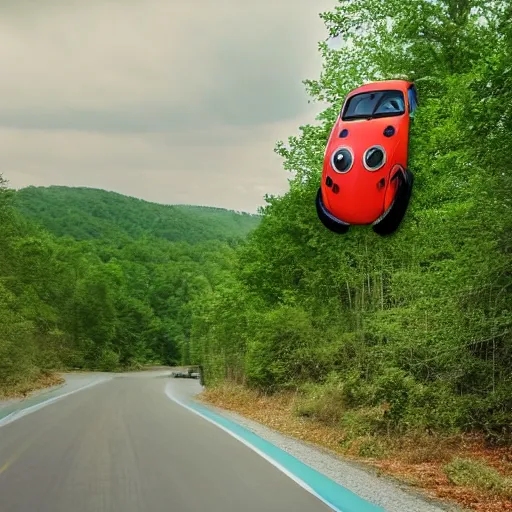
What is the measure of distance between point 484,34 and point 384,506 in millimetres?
9459

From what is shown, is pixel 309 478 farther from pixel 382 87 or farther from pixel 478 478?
pixel 382 87

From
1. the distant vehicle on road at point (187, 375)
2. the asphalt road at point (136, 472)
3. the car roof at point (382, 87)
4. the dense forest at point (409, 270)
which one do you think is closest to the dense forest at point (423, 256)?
the dense forest at point (409, 270)

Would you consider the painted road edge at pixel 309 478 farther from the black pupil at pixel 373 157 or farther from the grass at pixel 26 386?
the grass at pixel 26 386

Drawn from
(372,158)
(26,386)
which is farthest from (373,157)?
(26,386)

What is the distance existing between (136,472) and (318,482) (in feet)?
9.75

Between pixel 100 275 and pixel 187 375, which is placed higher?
pixel 100 275

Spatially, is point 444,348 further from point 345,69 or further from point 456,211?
point 345,69

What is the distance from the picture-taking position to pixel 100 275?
98562 mm

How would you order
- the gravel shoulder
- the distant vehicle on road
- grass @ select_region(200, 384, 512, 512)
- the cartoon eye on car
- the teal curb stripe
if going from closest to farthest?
the cartoon eye on car, the teal curb stripe, the gravel shoulder, grass @ select_region(200, 384, 512, 512), the distant vehicle on road

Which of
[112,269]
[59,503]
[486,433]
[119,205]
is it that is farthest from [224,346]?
[119,205]

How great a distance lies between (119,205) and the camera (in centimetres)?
18388

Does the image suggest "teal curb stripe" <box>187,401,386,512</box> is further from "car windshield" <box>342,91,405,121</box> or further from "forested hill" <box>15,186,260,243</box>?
"forested hill" <box>15,186,260,243</box>

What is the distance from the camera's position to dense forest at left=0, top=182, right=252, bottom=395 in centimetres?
4543

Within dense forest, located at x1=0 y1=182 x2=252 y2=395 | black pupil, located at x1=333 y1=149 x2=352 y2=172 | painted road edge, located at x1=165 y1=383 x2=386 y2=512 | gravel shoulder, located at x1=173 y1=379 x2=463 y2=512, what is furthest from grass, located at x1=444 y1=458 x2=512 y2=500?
dense forest, located at x1=0 y1=182 x2=252 y2=395
